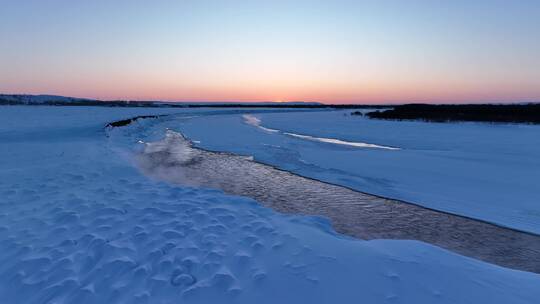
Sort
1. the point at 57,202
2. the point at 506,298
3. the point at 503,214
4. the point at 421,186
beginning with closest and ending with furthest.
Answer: the point at 506,298 → the point at 57,202 → the point at 503,214 → the point at 421,186

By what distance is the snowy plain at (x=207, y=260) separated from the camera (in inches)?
152

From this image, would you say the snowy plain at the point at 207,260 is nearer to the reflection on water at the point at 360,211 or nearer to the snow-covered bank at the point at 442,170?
the reflection on water at the point at 360,211

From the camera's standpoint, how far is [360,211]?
25.8 ft

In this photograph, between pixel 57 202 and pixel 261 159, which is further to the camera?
pixel 261 159

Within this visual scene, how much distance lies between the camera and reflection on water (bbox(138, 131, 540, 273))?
236 inches

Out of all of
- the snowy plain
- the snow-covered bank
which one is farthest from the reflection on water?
the snowy plain

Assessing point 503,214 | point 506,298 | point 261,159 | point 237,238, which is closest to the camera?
point 506,298

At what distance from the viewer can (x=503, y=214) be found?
750cm

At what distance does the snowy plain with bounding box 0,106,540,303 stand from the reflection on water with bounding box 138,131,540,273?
109 cm

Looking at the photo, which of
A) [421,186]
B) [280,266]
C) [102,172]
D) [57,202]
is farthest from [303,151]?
[280,266]

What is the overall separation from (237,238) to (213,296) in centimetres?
155

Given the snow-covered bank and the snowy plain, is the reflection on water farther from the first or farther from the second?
the snowy plain

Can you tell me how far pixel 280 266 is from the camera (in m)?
4.45

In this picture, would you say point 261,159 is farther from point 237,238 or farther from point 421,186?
point 237,238
